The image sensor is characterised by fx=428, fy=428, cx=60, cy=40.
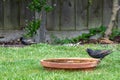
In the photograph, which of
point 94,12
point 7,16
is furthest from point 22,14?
point 94,12

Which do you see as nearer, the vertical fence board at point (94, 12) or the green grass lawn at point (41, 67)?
the green grass lawn at point (41, 67)

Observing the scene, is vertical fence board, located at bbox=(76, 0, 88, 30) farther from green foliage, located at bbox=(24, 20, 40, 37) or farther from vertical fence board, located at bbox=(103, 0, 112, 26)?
green foliage, located at bbox=(24, 20, 40, 37)

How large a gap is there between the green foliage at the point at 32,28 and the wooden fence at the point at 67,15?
1022 mm

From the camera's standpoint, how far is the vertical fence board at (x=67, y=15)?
11172 mm

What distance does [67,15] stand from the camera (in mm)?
11180

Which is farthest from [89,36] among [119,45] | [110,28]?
[119,45]

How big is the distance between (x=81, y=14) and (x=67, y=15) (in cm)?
37

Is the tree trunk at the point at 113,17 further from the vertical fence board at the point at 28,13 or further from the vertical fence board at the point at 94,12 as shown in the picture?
the vertical fence board at the point at 28,13

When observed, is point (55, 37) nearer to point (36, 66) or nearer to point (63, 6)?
point (63, 6)

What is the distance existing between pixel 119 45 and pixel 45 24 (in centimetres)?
199

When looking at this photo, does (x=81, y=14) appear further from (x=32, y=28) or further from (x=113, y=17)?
(x=32, y=28)

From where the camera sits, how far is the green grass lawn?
579cm

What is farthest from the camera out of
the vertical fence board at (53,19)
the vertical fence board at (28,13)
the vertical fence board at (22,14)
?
the vertical fence board at (53,19)

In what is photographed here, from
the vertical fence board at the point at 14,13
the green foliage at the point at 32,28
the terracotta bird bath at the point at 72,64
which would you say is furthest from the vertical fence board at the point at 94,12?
the terracotta bird bath at the point at 72,64
